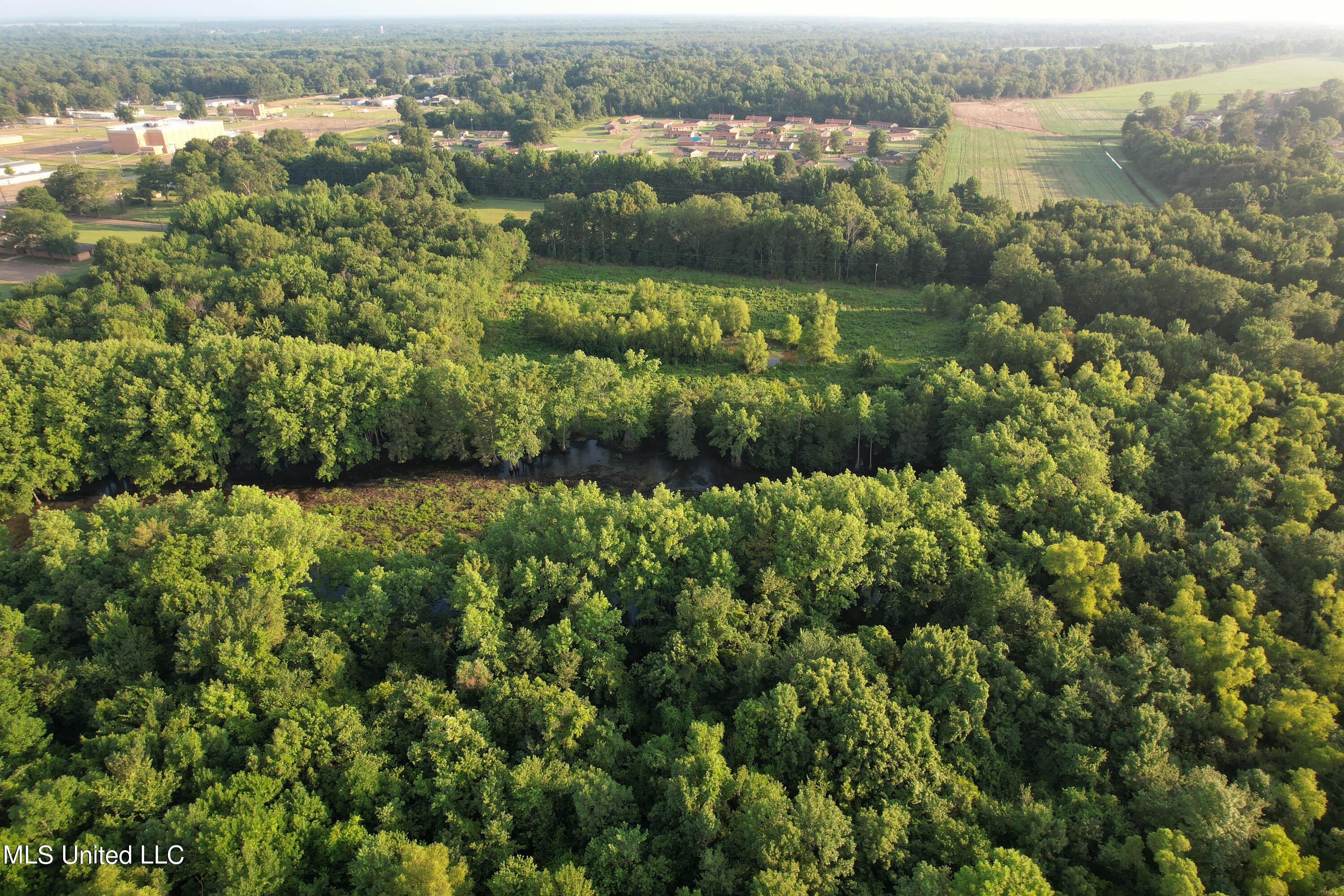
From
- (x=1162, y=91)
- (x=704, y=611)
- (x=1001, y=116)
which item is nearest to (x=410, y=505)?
(x=704, y=611)

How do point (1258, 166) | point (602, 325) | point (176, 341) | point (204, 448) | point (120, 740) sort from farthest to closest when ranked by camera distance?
1. point (1258, 166)
2. point (602, 325)
3. point (176, 341)
4. point (204, 448)
5. point (120, 740)

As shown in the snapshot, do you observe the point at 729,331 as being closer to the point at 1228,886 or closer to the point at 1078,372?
→ the point at 1078,372

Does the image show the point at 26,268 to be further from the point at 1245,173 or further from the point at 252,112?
the point at 1245,173

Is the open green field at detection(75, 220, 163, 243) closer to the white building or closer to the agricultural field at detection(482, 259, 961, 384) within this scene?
the white building

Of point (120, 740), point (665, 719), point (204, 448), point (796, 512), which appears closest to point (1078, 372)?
point (796, 512)

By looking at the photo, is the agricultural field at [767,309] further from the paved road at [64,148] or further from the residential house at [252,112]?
the residential house at [252,112]

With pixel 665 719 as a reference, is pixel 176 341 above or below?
above
